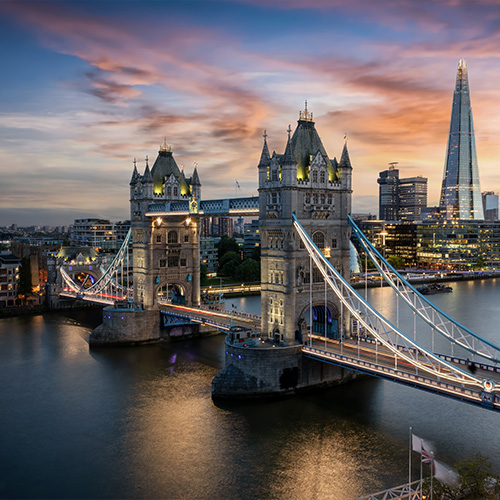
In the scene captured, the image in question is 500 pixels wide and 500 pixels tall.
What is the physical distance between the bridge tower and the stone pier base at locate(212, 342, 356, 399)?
2.52 metres

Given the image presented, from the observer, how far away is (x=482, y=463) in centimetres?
2855

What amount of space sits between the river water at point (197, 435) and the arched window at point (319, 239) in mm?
14545

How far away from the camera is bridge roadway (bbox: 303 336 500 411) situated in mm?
38219

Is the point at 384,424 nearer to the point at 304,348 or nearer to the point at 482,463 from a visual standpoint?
the point at 304,348

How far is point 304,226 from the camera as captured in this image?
183ft

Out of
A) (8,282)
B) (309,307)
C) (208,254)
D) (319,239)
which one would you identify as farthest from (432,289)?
(8,282)

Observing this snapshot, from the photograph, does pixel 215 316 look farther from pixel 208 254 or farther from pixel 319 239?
pixel 208 254

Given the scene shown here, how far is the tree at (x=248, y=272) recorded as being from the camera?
148 meters

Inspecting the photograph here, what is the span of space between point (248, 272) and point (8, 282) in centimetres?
6124

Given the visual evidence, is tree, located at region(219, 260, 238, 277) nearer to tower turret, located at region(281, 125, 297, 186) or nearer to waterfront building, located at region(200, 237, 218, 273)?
waterfront building, located at region(200, 237, 218, 273)

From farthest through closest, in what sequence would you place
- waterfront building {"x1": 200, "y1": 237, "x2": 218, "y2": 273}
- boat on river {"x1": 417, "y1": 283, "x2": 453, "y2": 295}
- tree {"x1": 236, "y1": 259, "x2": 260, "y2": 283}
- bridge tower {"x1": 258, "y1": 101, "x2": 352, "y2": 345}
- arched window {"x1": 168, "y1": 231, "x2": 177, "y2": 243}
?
1. waterfront building {"x1": 200, "y1": 237, "x2": 218, "y2": 273}
2. tree {"x1": 236, "y1": 259, "x2": 260, "y2": 283}
3. boat on river {"x1": 417, "y1": 283, "x2": 453, "y2": 295}
4. arched window {"x1": 168, "y1": 231, "x2": 177, "y2": 243}
5. bridge tower {"x1": 258, "y1": 101, "x2": 352, "y2": 345}

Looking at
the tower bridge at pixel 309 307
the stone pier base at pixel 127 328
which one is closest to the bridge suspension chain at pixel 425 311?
the tower bridge at pixel 309 307

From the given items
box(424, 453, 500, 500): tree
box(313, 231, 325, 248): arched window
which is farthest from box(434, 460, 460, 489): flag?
box(313, 231, 325, 248): arched window

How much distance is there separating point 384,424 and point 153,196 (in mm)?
46822
